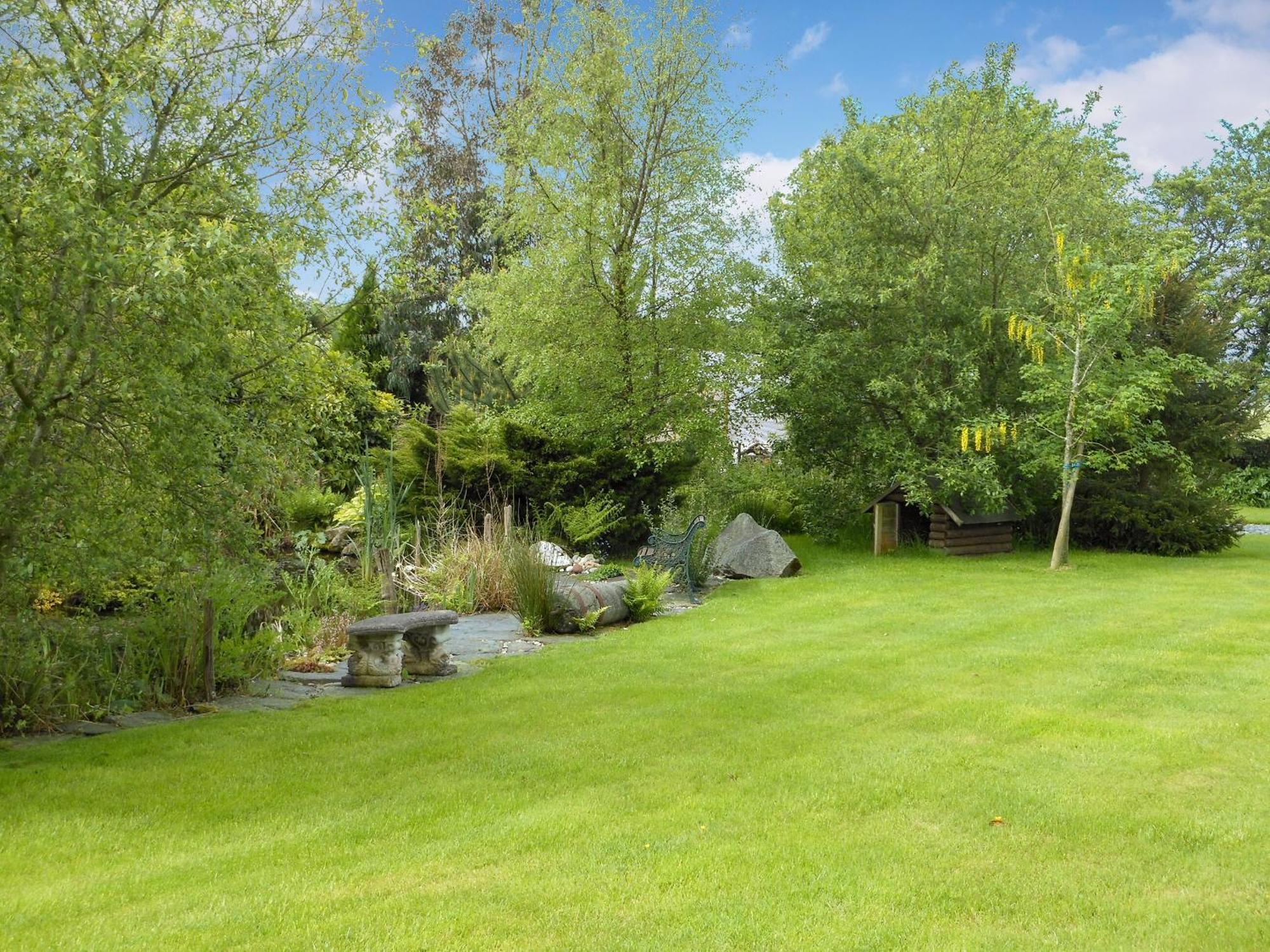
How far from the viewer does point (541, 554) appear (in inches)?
401

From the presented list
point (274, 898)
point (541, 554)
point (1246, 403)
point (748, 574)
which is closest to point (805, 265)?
point (748, 574)

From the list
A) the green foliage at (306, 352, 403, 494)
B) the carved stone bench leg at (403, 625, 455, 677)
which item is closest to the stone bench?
the carved stone bench leg at (403, 625, 455, 677)

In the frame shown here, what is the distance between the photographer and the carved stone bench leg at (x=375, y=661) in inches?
281

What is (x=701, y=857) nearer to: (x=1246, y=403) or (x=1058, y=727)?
(x=1058, y=727)

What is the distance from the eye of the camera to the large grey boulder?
13.4 meters

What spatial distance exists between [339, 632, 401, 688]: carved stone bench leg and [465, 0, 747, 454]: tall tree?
7.73 m

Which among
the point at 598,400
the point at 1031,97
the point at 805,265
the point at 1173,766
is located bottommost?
the point at 1173,766

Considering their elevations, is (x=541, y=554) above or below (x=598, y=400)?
below

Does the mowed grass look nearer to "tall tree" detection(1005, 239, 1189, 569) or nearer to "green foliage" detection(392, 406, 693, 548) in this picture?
"green foliage" detection(392, 406, 693, 548)

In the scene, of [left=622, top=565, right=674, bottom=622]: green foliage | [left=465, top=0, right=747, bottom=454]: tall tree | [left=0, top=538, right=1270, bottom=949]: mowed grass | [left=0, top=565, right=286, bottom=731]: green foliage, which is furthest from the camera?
[left=465, top=0, right=747, bottom=454]: tall tree

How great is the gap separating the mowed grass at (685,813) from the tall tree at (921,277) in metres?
8.33

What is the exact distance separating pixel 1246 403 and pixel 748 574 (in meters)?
10.0

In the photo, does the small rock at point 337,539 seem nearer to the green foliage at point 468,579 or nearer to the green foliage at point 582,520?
the green foliage at point 582,520

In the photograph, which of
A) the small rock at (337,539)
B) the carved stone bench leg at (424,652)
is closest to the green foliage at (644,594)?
the carved stone bench leg at (424,652)
